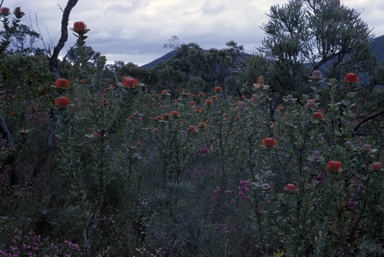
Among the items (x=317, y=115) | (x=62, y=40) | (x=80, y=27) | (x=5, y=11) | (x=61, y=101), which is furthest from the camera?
(x=62, y=40)

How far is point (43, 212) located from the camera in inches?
169

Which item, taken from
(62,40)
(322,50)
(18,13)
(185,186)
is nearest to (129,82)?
(185,186)

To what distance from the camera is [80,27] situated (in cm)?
296

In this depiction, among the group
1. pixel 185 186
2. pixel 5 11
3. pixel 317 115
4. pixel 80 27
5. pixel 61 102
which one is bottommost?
pixel 185 186

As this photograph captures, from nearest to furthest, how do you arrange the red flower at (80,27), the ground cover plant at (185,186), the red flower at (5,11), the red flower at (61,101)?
the red flower at (61,101)
the red flower at (80,27)
the ground cover plant at (185,186)
the red flower at (5,11)

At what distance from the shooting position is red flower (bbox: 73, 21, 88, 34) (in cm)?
294

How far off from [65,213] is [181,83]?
77.2ft

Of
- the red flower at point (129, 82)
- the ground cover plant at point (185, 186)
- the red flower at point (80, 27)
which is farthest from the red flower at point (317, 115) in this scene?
the red flower at point (80, 27)

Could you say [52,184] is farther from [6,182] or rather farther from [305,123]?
[305,123]

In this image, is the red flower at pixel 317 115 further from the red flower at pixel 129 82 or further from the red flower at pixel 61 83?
the red flower at pixel 61 83

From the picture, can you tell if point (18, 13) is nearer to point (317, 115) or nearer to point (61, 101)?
point (61, 101)

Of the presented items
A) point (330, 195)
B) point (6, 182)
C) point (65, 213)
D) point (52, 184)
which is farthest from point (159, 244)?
point (6, 182)

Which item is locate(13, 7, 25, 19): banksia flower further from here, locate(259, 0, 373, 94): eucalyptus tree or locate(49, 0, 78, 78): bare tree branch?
locate(259, 0, 373, 94): eucalyptus tree

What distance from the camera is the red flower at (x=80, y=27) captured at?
9.66ft
